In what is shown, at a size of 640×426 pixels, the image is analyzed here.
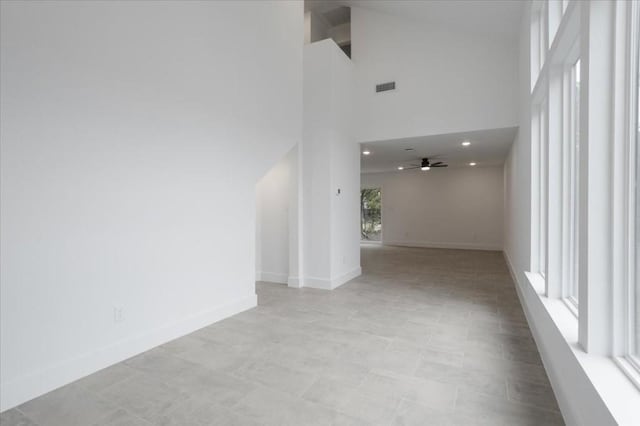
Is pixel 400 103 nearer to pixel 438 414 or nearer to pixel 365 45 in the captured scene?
pixel 365 45

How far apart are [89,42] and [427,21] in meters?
4.93

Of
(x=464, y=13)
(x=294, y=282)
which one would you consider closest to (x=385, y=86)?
(x=464, y=13)

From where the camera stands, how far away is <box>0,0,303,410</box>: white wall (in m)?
2.17

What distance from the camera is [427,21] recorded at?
529 cm

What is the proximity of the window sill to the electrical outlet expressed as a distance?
323 centimetres

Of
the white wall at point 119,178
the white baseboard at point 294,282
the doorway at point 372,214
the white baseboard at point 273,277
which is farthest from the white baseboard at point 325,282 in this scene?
the doorway at point 372,214

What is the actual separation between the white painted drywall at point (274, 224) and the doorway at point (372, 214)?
23.0 ft

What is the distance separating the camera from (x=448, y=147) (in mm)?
6664

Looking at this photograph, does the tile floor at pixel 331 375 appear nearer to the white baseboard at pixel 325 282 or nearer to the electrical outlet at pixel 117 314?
the electrical outlet at pixel 117 314

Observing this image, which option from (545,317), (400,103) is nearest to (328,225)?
(400,103)

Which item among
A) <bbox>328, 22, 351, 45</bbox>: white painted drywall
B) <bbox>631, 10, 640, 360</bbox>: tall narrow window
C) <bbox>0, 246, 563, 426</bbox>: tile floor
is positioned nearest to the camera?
<bbox>631, 10, 640, 360</bbox>: tall narrow window

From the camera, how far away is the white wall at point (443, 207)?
1010 centimetres

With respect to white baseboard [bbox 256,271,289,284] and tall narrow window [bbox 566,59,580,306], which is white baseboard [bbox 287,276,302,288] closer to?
white baseboard [bbox 256,271,289,284]

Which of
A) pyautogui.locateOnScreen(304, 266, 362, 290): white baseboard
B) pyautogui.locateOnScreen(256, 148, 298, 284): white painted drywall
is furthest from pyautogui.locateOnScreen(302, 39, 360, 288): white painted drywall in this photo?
pyautogui.locateOnScreen(256, 148, 298, 284): white painted drywall
